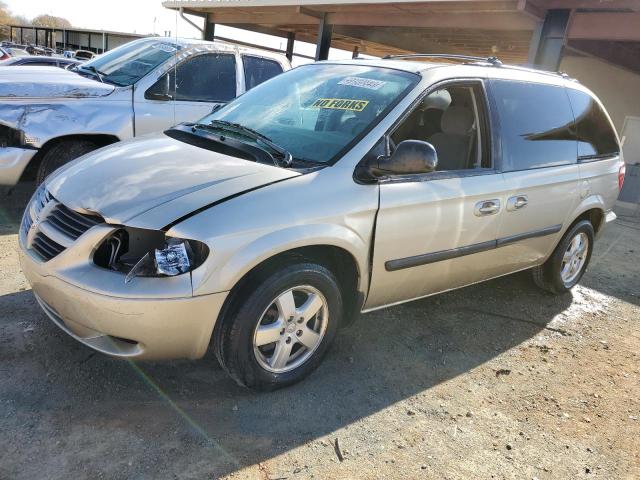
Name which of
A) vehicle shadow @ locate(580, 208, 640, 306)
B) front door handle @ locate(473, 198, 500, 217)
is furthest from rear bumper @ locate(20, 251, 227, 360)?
vehicle shadow @ locate(580, 208, 640, 306)

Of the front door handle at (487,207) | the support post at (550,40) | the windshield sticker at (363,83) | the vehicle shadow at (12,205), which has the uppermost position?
the support post at (550,40)

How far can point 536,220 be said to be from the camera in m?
4.02

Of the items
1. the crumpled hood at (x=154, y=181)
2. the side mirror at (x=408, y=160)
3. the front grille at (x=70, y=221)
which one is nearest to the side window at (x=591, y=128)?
the side mirror at (x=408, y=160)

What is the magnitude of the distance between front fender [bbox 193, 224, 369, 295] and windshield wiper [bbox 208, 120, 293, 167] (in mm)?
440

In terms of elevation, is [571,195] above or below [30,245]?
above

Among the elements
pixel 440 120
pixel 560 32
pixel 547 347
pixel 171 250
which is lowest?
pixel 547 347

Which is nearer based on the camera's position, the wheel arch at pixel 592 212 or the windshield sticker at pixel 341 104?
the windshield sticker at pixel 341 104

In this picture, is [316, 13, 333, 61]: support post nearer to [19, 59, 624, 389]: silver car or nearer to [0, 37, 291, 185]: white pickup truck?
[0, 37, 291, 185]: white pickup truck

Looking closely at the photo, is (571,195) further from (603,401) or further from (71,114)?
(71,114)

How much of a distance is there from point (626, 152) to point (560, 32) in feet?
19.5

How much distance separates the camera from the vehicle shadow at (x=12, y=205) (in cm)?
489

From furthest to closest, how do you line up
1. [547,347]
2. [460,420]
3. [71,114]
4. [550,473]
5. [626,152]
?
1. [626,152]
2. [71,114]
3. [547,347]
4. [460,420]
5. [550,473]

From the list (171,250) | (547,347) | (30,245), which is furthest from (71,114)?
(547,347)

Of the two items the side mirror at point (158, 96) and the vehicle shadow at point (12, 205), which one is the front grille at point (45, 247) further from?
the side mirror at point (158, 96)
